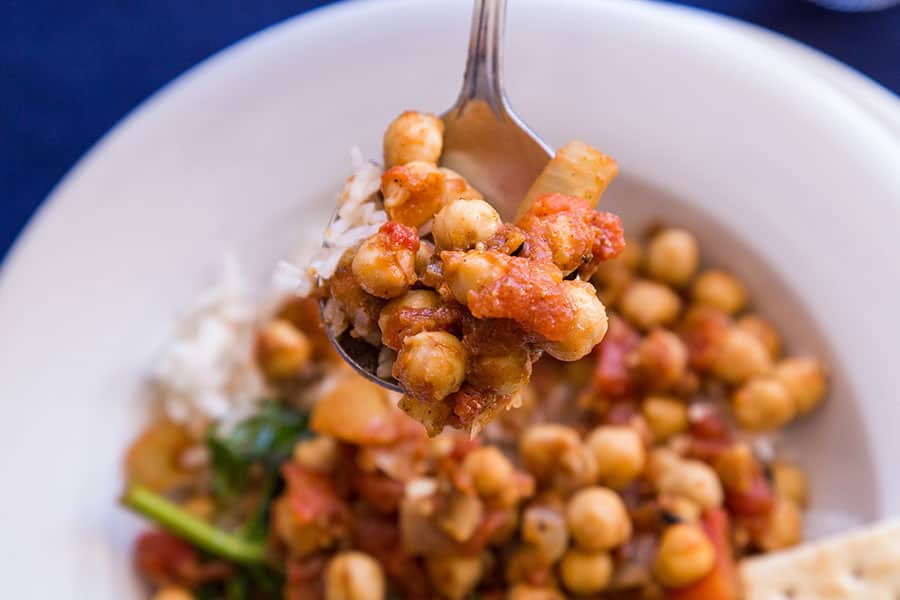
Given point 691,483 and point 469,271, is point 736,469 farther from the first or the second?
point 469,271

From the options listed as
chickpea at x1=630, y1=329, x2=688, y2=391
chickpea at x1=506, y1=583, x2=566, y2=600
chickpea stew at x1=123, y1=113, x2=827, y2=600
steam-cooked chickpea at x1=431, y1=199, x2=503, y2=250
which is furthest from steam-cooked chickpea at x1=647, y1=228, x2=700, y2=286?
steam-cooked chickpea at x1=431, y1=199, x2=503, y2=250

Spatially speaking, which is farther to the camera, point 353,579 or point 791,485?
point 791,485

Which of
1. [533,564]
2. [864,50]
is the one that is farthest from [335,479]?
[864,50]

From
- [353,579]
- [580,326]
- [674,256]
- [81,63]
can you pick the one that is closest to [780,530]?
[674,256]

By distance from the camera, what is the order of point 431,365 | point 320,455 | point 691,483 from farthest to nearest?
point 320,455
point 691,483
point 431,365

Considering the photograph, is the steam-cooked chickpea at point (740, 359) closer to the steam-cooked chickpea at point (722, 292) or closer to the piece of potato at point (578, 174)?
the steam-cooked chickpea at point (722, 292)

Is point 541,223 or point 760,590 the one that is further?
point 760,590

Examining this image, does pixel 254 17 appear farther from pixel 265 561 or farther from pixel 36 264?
pixel 265 561
